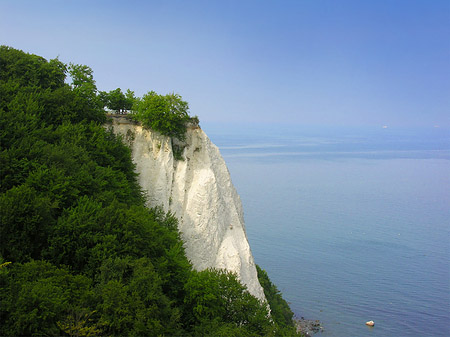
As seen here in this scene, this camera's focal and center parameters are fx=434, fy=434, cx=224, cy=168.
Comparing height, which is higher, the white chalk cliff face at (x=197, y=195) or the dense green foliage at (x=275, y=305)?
the white chalk cliff face at (x=197, y=195)

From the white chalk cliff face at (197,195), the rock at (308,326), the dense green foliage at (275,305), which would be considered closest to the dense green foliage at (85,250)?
the white chalk cliff face at (197,195)

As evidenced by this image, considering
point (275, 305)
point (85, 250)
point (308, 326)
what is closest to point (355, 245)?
point (308, 326)

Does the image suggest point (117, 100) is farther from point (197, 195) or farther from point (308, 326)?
point (308, 326)

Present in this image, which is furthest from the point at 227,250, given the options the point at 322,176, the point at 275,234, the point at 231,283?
the point at 322,176

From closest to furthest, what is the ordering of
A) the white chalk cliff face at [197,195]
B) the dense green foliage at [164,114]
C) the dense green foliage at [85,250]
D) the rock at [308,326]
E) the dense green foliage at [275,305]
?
the dense green foliage at [85,250] < the white chalk cliff face at [197,195] < the dense green foliage at [164,114] < the dense green foliage at [275,305] < the rock at [308,326]

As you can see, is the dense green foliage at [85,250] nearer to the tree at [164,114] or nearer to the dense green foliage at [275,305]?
the tree at [164,114]

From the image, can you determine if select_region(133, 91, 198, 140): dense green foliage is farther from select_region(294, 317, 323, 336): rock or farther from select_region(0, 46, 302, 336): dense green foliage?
select_region(294, 317, 323, 336): rock

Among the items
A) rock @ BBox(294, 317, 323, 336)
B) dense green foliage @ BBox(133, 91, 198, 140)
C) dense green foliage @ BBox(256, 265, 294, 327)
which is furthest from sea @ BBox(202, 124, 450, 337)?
dense green foliage @ BBox(133, 91, 198, 140)
